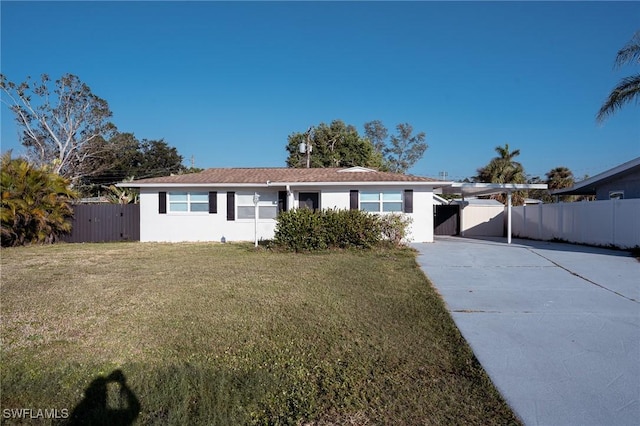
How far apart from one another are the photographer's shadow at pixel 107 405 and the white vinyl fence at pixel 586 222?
1390 cm

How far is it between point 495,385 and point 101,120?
3578 cm

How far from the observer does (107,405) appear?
306 centimetres

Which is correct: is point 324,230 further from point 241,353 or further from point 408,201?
point 241,353

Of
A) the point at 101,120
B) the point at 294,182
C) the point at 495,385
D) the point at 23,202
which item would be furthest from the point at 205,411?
the point at 101,120

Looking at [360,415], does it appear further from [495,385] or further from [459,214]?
[459,214]

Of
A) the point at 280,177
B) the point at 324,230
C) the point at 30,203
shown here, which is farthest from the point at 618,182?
the point at 30,203

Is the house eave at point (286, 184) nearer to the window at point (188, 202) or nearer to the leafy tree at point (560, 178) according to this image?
the window at point (188, 202)

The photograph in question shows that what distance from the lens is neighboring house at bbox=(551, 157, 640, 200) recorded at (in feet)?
48.3

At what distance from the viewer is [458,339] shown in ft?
14.7

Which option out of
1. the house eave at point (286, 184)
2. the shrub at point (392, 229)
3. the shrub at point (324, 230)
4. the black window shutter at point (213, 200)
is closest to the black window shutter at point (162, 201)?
the house eave at point (286, 184)

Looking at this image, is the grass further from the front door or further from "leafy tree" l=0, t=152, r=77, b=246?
the front door

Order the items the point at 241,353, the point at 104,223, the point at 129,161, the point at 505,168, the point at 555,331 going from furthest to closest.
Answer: the point at 129,161, the point at 505,168, the point at 104,223, the point at 555,331, the point at 241,353

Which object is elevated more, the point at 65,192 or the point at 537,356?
the point at 65,192

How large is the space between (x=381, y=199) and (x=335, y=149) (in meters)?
22.9
